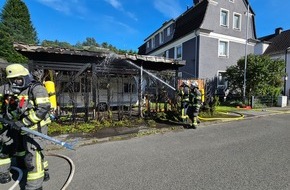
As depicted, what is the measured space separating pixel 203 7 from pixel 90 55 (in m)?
15.3

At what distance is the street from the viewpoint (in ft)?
11.9

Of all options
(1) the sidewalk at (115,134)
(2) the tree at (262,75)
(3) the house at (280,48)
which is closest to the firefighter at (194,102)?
(1) the sidewalk at (115,134)

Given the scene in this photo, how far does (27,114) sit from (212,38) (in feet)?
64.1

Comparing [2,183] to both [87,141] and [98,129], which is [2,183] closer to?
[87,141]

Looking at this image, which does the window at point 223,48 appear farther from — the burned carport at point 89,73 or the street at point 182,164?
the street at point 182,164

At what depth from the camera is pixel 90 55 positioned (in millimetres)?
9336

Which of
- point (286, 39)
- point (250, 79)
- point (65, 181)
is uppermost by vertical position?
point (286, 39)

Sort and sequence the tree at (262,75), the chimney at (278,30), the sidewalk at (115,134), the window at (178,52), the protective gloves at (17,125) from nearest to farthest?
the protective gloves at (17,125) → the sidewalk at (115,134) → the tree at (262,75) → the window at (178,52) → the chimney at (278,30)

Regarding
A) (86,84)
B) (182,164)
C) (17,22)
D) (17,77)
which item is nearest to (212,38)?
(86,84)

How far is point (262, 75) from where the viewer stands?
15984mm

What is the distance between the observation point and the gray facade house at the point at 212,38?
19.6 meters

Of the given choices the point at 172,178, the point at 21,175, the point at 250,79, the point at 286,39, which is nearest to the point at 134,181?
the point at 172,178

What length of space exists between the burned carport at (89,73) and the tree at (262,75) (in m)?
8.47

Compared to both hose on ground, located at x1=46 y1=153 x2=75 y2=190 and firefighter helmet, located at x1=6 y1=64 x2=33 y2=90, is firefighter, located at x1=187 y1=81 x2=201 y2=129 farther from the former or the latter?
firefighter helmet, located at x1=6 y1=64 x2=33 y2=90
